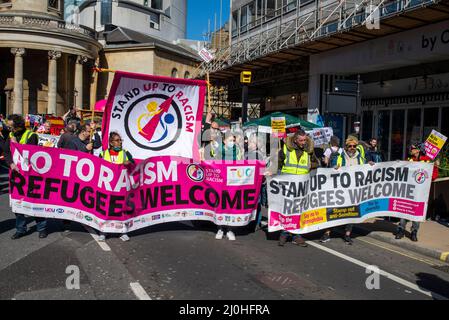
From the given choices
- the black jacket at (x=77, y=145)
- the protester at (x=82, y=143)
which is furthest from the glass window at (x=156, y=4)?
the black jacket at (x=77, y=145)

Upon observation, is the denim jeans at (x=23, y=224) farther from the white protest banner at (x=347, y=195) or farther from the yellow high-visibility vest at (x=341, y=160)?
the yellow high-visibility vest at (x=341, y=160)

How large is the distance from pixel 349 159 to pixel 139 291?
466 cm

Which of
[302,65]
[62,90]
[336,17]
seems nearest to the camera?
[336,17]

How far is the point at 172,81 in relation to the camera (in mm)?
7812

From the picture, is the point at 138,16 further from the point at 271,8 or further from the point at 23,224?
the point at 23,224

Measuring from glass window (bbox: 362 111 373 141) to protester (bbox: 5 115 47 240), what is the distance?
14.6 metres

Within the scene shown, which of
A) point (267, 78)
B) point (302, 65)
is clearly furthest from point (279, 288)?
point (267, 78)

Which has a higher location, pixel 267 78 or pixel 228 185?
pixel 267 78

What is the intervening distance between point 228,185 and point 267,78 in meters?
15.0

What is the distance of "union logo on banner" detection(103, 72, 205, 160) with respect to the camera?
300 inches

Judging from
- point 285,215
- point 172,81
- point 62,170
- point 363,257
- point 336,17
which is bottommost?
point 363,257

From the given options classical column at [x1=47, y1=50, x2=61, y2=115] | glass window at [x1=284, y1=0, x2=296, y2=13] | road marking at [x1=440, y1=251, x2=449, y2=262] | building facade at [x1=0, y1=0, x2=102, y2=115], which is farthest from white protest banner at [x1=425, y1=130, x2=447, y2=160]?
classical column at [x1=47, y1=50, x2=61, y2=115]

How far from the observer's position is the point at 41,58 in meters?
49.2
